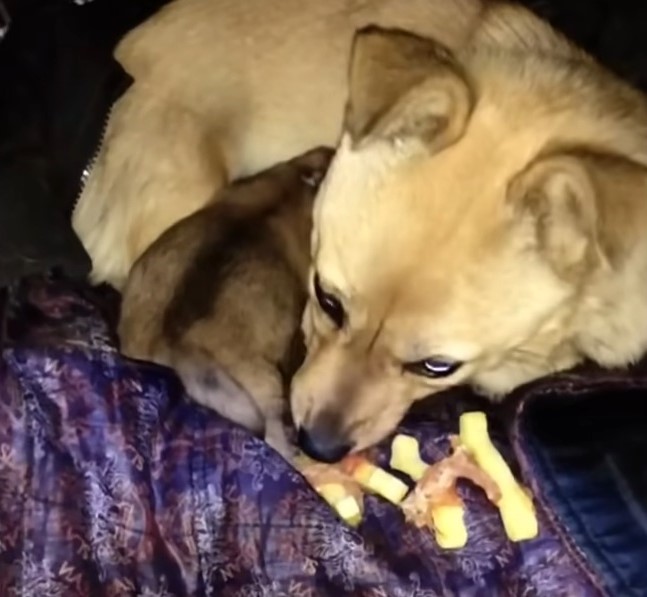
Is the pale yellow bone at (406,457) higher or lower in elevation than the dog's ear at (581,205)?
lower

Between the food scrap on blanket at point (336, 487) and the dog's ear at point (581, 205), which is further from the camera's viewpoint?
the food scrap on blanket at point (336, 487)

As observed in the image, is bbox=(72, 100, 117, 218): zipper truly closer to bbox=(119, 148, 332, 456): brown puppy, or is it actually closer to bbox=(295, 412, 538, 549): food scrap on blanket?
bbox=(119, 148, 332, 456): brown puppy

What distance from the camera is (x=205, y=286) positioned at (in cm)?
222

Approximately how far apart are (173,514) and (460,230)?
0.61 metres

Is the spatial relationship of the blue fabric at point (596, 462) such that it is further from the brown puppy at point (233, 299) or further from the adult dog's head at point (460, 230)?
the brown puppy at point (233, 299)

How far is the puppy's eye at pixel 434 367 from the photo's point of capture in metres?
2.00

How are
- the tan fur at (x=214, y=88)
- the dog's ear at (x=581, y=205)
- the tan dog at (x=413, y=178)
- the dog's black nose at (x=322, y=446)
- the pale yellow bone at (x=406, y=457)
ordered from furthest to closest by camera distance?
the tan fur at (x=214, y=88) < the pale yellow bone at (x=406, y=457) < the dog's black nose at (x=322, y=446) < the tan dog at (x=413, y=178) < the dog's ear at (x=581, y=205)

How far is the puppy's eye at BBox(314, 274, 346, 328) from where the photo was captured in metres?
2.04

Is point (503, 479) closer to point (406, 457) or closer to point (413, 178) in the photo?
point (406, 457)

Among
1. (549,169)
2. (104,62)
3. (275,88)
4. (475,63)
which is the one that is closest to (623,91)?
(475,63)

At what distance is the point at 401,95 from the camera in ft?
6.24

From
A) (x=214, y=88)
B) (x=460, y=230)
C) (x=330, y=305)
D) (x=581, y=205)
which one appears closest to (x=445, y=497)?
(x=330, y=305)

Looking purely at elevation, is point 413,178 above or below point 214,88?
above

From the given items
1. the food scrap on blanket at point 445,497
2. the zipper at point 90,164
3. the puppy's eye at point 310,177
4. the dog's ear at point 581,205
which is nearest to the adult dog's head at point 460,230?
the dog's ear at point 581,205
